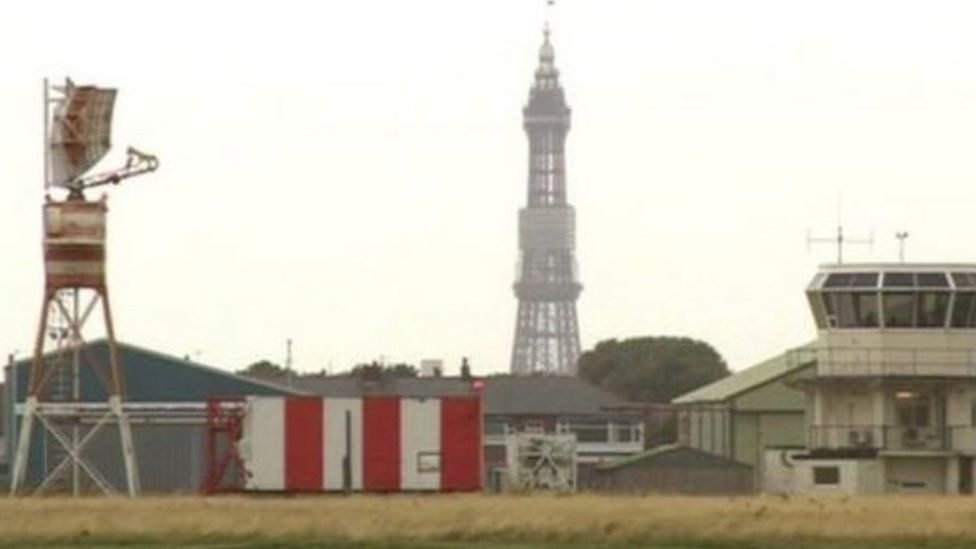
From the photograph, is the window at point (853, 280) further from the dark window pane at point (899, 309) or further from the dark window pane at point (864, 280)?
the dark window pane at point (899, 309)

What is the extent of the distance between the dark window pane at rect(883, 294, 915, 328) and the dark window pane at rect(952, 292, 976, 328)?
4.79 feet

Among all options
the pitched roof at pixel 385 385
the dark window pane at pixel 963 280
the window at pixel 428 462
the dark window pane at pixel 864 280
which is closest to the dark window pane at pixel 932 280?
the dark window pane at pixel 963 280

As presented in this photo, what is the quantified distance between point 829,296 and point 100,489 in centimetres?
2531

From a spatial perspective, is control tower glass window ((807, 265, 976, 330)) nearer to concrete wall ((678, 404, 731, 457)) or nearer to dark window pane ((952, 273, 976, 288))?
dark window pane ((952, 273, 976, 288))

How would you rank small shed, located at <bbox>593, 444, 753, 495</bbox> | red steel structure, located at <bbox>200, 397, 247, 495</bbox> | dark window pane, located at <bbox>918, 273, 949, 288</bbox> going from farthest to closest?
1. small shed, located at <bbox>593, 444, 753, 495</bbox>
2. dark window pane, located at <bbox>918, 273, 949, 288</bbox>
3. red steel structure, located at <bbox>200, 397, 247, 495</bbox>

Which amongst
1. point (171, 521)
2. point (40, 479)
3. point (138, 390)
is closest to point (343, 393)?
point (138, 390)

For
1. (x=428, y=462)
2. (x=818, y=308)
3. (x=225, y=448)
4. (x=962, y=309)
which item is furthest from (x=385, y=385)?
(x=428, y=462)

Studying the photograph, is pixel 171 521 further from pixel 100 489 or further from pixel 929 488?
pixel 929 488

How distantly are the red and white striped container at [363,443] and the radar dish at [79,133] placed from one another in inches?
397

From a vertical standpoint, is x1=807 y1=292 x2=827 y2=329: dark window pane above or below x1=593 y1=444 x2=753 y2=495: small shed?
above

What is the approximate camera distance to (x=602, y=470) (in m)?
131

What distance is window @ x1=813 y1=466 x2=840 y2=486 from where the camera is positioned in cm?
12038

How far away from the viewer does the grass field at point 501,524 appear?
7519cm

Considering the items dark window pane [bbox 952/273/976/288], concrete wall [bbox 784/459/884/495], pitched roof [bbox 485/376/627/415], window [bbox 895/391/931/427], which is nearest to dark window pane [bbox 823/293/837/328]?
window [bbox 895/391/931/427]
